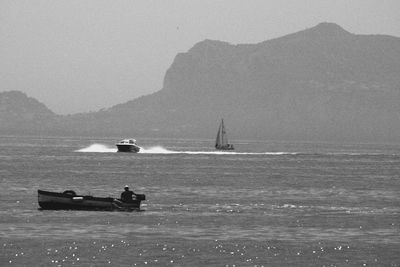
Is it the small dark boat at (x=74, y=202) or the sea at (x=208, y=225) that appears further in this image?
the small dark boat at (x=74, y=202)

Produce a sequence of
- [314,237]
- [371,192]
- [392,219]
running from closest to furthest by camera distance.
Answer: [314,237] < [392,219] < [371,192]

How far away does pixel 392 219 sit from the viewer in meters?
83.8

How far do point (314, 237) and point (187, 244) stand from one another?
9836mm

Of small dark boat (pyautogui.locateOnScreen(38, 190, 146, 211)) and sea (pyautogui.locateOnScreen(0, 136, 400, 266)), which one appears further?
small dark boat (pyautogui.locateOnScreen(38, 190, 146, 211))

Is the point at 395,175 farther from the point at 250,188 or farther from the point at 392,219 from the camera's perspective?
the point at 392,219

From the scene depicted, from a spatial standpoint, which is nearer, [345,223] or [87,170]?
[345,223]

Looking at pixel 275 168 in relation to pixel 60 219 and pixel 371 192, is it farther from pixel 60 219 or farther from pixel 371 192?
pixel 60 219

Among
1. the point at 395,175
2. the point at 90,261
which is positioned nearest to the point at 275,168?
the point at 395,175

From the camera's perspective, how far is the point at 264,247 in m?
64.5

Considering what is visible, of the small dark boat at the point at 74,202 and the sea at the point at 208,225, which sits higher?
the small dark boat at the point at 74,202

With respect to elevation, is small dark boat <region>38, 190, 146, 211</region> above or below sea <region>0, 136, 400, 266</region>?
above

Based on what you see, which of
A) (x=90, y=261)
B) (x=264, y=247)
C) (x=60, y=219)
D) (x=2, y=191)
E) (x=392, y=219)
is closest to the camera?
(x=90, y=261)

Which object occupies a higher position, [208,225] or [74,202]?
[74,202]

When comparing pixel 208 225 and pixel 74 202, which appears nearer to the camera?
pixel 208 225
